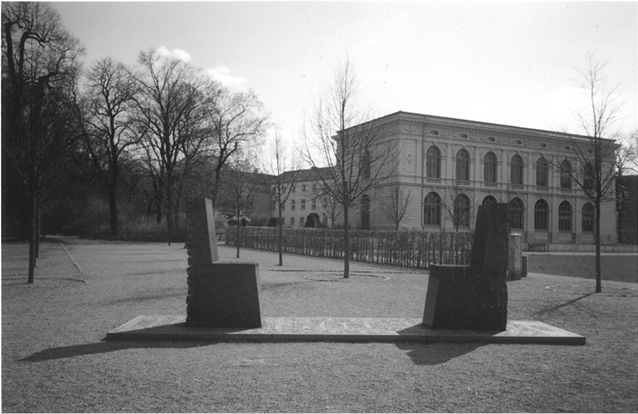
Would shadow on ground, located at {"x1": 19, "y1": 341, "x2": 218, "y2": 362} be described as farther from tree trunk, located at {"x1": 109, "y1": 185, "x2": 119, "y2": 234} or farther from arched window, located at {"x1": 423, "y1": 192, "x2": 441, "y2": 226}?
arched window, located at {"x1": 423, "y1": 192, "x2": 441, "y2": 226}

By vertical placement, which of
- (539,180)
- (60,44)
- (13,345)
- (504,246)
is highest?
(60,44)

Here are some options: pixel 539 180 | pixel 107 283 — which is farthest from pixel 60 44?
pixel 539 180

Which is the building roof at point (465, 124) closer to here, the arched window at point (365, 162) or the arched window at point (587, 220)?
the arched window at point (587, 220)

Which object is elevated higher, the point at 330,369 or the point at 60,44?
the point at 60,44

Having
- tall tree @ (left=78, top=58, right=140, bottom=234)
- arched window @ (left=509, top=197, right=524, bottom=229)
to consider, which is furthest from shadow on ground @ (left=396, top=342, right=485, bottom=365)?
arched window @ (left=509, top=197, right=524, bottom=229)

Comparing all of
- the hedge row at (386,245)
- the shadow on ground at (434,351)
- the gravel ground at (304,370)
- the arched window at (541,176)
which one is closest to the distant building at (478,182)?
the arched window at (541,176)

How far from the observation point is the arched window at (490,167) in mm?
59531

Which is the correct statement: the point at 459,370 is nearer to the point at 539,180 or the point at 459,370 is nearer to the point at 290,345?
the point at 290,345

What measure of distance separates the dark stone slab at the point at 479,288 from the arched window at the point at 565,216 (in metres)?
60.5

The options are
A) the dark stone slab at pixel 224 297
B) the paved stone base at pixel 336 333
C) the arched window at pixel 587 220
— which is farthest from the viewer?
the arched window at pixel 587 220

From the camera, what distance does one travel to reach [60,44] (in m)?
30.9

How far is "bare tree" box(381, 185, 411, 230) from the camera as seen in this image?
49.8 metres

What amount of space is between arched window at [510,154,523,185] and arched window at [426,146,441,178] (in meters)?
10.1

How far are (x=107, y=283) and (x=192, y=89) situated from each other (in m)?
35.9
